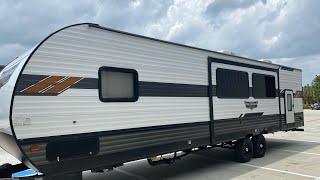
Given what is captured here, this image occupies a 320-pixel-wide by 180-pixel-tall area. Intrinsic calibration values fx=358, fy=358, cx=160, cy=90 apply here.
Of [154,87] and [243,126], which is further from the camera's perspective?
[243,126]

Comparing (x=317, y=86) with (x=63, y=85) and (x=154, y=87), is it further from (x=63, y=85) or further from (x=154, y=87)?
(x=63, y=85)

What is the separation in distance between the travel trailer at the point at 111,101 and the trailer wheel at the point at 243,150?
4 centimetres

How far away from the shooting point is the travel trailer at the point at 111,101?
586 centimetres

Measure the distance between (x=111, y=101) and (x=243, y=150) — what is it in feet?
19.2

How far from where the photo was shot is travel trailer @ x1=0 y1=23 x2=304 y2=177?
5.86 metres

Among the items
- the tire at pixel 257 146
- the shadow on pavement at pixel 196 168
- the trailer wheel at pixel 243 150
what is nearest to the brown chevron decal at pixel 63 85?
the shadow on pavement at pixel 196 168

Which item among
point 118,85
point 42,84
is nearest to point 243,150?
point 118,85

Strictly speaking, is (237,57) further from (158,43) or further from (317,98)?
(317,98)

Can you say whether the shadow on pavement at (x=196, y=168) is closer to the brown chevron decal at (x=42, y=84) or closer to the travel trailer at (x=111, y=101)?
the travel trailer at (x=111, y=101)

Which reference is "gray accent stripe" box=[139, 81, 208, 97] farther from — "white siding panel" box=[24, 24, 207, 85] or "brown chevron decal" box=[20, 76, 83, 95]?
"brown chevron decal" box=[20, 76, 83, 95]

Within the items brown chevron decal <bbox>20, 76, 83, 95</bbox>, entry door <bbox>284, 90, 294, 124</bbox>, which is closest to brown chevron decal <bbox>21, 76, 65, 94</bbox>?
brown chevron decal <bbox>20, 76, 83, 95</bbox>

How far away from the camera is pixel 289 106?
14.3m

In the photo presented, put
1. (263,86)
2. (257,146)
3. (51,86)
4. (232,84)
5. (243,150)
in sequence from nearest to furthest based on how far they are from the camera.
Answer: (51,86) → (232,84) → (243,150) → (257,146) → (263,86)

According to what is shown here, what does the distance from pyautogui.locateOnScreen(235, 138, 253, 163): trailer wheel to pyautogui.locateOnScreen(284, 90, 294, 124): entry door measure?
10.9 ft
